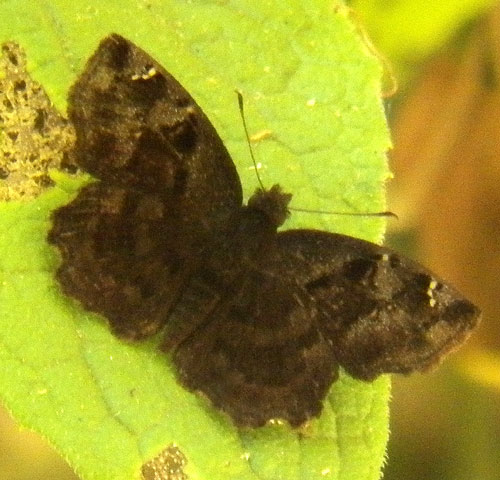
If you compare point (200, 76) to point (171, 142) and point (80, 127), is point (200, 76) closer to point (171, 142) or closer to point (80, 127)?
point (171, 142)

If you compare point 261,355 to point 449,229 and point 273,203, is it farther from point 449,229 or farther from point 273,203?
point 449,229

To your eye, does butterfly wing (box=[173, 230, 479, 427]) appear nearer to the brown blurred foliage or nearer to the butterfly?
the butterfly

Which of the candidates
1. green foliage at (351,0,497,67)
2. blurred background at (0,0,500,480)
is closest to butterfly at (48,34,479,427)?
green foliage at (351,0,497,67)

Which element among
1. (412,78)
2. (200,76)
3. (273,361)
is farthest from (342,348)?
(412,78)

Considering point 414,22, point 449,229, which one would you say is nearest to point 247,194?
point 414,22

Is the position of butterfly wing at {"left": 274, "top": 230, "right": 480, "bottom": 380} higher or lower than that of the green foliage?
lower
